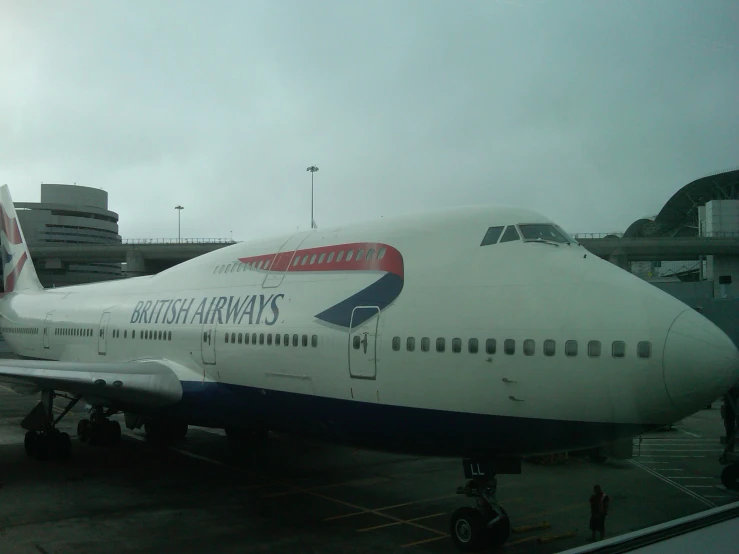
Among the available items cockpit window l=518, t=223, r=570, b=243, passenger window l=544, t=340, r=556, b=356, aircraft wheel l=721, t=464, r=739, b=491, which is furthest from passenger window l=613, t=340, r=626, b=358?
aircraft wheel l=721, t=464, r=739, b=491

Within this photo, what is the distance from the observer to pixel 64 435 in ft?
54.8

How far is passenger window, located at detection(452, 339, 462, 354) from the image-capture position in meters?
8.60

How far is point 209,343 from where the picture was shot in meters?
13.1

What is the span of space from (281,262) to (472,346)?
522 centimetres

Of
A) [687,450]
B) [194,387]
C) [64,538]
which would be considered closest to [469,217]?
[194,387]

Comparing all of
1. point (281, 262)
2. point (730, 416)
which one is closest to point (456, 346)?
point (281, 262)

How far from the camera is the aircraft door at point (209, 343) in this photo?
42.5 ft

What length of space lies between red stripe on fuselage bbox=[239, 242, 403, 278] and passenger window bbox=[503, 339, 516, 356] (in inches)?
88.0

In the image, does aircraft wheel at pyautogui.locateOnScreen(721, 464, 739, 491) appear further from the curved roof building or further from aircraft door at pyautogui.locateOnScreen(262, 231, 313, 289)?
aircraft door at pyautogui.locateOnScreen(262, 231, 313, 289)

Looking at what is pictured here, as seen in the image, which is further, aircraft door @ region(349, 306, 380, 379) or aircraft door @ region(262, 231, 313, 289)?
aircraft door @ region(262, 231, 313, 289)

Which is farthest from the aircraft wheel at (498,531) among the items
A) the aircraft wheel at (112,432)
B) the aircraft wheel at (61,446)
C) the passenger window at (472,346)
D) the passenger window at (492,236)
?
the aircraft wheel at (112,432)

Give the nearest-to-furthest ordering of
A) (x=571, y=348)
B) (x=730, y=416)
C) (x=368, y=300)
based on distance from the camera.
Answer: (x=571, y=348)
(x=368, y=300)
(x=730, y=416)

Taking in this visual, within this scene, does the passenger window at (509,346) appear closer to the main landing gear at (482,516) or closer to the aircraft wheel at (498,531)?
the main landing gear at (482,516)

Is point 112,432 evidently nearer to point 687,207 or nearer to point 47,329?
point 47,329
